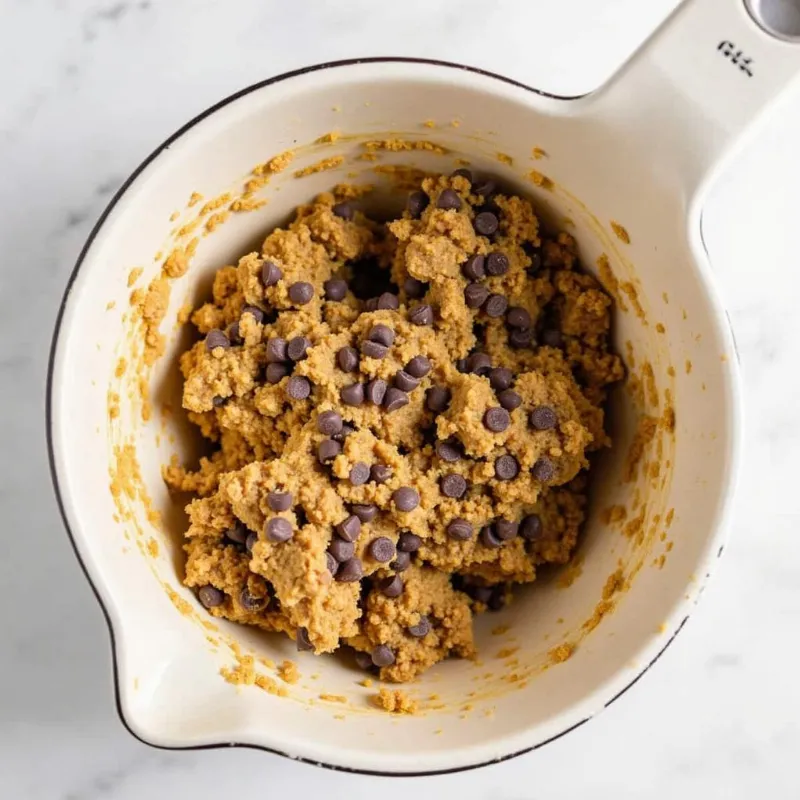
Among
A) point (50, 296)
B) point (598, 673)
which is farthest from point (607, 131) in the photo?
point (50, 296)

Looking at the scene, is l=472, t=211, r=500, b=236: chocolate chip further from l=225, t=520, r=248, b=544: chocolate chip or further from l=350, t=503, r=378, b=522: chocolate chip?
l=225, t=520, r=248, b=544: chocolate chip

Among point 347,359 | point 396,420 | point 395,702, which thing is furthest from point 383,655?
point 347,359

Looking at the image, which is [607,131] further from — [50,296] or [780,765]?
[780,765]

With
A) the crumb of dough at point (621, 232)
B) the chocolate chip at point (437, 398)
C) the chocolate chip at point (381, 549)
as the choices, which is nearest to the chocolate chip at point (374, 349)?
the chocolate chip at point (437, 398)

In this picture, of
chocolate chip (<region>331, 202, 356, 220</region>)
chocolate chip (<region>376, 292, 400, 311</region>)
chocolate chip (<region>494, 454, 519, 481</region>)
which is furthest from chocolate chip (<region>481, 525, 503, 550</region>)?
chocolate chip (<region>331, 202, 356, 220</region>)

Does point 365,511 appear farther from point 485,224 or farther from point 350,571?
point 485,224

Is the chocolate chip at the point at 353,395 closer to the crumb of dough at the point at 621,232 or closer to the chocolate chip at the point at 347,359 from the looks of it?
the chocolate chip at the point at 347,359
